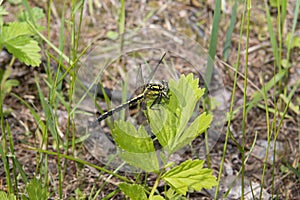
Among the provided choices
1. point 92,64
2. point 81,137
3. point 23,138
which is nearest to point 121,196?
point 81,137

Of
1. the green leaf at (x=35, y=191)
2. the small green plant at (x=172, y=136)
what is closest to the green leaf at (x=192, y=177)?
the small green plant at (x=172, y=136)

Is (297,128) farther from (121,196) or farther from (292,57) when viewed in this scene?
(121,196)

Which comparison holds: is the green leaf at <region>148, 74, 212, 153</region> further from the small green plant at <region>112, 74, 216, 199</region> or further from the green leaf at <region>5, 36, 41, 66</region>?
the green leaf at <region>5, 36, 41, 66</region>

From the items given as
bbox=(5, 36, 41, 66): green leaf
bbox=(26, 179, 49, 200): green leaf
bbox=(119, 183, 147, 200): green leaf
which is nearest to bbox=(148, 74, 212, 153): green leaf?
bbox=(119, 183, 147, 200): green leaf

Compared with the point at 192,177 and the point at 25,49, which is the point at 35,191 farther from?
the point at 25,49

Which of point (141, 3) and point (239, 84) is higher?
point (141, 3)

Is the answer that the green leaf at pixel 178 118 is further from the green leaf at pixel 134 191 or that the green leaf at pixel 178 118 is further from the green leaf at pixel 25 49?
the green leaf at pixel 25 49

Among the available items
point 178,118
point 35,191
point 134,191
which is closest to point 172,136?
point 178,118
